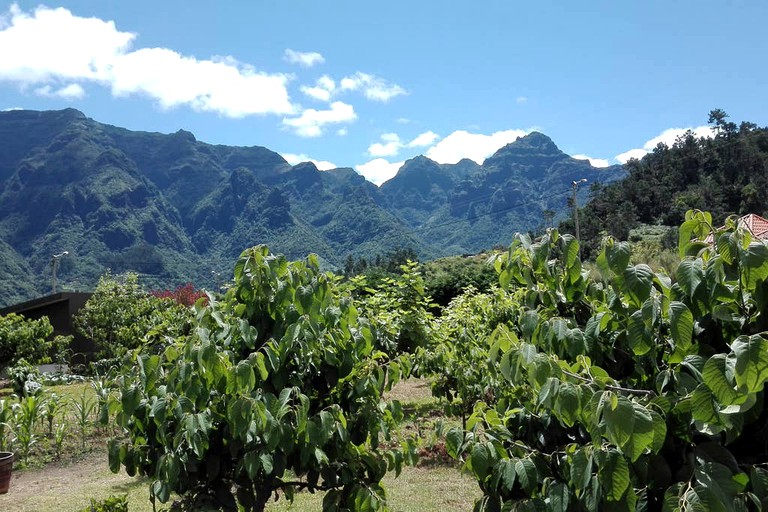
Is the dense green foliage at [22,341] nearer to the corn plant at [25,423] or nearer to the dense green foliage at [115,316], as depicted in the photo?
the dense green foliage at [115,316]

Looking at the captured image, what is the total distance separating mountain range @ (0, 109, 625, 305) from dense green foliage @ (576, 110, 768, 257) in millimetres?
71362

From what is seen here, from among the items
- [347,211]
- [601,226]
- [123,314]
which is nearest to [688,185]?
[601,226]

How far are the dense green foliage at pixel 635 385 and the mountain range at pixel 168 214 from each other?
107292mm

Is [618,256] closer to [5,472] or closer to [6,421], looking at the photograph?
[5,472]

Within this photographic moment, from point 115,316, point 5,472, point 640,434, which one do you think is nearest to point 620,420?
point 640,434

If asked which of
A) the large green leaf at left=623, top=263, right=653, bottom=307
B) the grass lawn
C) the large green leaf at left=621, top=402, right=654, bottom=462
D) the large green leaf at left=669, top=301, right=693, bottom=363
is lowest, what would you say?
the grass lawn

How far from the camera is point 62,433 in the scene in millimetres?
8328

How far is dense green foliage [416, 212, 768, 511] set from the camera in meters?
1.47

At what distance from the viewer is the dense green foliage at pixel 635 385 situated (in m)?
1.47

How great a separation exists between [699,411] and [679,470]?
0.32 meters

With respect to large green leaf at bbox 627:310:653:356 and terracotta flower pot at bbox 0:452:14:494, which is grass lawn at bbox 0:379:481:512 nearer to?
terracotta flower pot at bbox 0:452:14:494

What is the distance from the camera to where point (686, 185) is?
51.7 metres

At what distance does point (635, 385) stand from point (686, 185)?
184 feet

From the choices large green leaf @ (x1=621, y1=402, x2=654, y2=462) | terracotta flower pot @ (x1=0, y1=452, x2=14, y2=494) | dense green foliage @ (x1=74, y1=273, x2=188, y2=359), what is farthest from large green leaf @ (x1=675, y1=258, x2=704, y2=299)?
dense green foliage @ (x1=74, y1=273, x2=188, y2=359)
